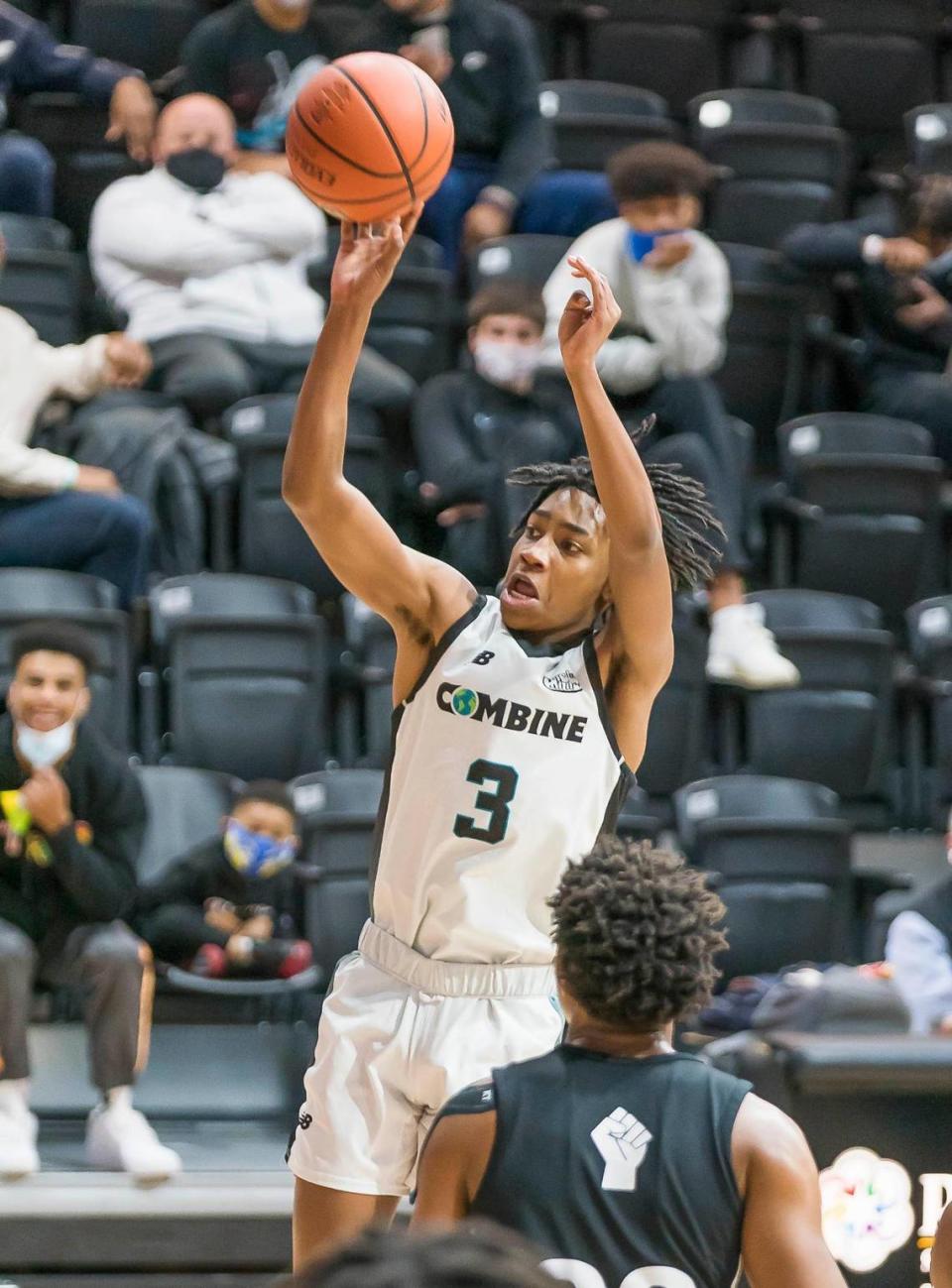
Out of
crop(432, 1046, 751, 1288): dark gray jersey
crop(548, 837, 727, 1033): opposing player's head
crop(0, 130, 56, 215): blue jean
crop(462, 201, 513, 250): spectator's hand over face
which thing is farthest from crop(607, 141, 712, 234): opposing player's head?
crop(432, 1046, 751, 1288): dark gray jersey

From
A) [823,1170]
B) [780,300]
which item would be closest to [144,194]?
[780,300]

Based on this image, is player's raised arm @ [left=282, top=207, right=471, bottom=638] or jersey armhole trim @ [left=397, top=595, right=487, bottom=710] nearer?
player's raised arm @ [left=282, top=207, right=471, bottom=638]

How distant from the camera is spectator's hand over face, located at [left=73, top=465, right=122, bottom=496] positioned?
648 centimetres

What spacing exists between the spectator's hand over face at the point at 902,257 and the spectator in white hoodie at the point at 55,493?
2.84 meters

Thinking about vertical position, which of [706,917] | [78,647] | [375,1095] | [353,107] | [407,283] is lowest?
[375,1095]

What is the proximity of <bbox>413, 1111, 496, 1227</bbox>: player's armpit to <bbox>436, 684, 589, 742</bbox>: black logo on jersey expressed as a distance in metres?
0.93

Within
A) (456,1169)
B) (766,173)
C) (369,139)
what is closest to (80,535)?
(369,139)

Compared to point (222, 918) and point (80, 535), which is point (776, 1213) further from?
point (80, 535)

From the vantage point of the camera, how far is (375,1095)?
3.25m

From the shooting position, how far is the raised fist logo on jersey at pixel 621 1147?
242 centimetres

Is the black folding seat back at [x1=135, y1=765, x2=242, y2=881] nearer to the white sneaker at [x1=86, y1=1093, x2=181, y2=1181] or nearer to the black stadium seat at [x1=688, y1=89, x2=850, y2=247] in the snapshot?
the white sneaker at [x1=86, y1=1093, x2=181, y2=1181]

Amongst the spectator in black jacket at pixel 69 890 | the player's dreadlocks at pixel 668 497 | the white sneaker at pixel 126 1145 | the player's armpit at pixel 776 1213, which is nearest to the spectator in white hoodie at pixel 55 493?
the spectator in black jacket at pixel 69 890

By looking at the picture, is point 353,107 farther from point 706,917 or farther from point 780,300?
point 780,300

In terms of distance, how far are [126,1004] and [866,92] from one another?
6028 millimetres
